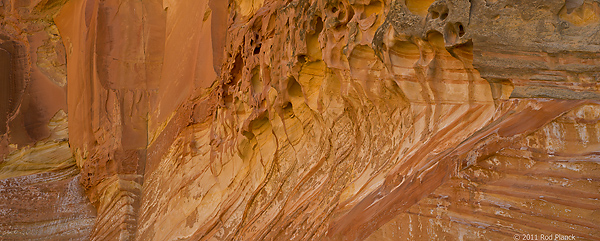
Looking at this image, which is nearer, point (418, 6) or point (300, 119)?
point (418, 6)

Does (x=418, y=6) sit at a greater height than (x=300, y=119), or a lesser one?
greater

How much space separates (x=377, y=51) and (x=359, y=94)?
56cm

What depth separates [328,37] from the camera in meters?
4.57

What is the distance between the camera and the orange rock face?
2.96 meters

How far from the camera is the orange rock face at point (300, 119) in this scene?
296 cm

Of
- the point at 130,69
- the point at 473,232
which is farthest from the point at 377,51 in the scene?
the point at 130,69

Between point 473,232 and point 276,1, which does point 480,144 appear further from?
point 276,1

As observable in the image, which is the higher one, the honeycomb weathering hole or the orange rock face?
the honeycomb weathering hole

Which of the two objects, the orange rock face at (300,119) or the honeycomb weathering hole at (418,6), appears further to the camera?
the honeycomb weathering hole at (418,6)

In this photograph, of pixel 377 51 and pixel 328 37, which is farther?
pixel 328 37

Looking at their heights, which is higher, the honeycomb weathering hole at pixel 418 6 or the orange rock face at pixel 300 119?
the honeycomb weathering hole at pixel 418 6

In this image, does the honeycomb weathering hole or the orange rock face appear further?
the honeycomb weathering hole

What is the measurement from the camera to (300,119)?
17.7ft

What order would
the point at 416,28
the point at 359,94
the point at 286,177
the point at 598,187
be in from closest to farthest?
the point at 598,187 → the point at 416,28 → the point at 359,94 → the point at 286,177
